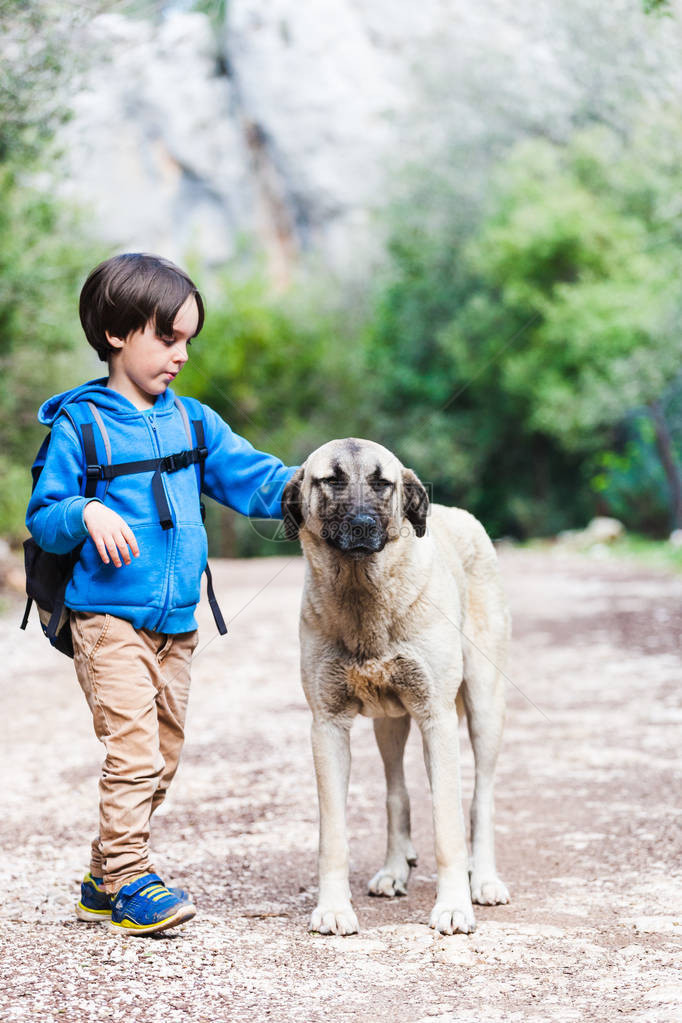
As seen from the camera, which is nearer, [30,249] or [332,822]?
[332,822]

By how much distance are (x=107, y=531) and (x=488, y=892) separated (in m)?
1.86

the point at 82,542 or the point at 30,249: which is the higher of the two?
the point at 30,249

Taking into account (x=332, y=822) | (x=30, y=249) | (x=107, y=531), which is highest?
(x=30, y=249)

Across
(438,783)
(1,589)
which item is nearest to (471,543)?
(438,783)

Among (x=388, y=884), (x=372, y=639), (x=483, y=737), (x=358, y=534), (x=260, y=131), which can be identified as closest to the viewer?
(x=358, y=534)

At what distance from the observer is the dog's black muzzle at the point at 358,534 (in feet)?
11.2

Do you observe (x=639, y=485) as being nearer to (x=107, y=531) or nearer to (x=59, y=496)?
(x=59, y=496)

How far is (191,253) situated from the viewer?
38719 mm

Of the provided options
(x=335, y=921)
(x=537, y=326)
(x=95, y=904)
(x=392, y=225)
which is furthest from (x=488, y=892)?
(x=392, y=225)

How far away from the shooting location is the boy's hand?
332 cm

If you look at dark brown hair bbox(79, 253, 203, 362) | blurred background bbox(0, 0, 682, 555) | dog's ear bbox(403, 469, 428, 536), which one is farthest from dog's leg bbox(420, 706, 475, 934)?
blurred background bbox(0, 0, 682, 555)

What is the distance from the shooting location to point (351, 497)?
3.47 m

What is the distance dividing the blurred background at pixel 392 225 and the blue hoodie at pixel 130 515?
506cm

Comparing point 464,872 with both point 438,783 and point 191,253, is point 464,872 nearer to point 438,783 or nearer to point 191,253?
point 438,783
